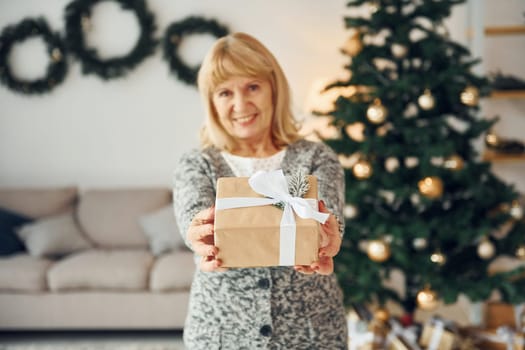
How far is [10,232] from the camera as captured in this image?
302 centimetres

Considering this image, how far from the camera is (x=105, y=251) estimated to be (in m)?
3.04

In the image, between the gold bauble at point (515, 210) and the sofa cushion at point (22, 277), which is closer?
the gold bauble at point (515, 210)

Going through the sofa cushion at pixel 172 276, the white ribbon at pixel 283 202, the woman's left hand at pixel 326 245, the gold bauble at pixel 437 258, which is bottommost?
the sofa cushion at pixel 172 276

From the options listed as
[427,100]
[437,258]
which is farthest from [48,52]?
[437,258]

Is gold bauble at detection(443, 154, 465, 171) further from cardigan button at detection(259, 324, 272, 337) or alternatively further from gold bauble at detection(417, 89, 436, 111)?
cardigan button at detection(259, 324, 272, 337)

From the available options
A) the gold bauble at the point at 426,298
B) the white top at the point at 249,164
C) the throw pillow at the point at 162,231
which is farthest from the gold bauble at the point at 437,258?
the throw pillow at the point at 162,231

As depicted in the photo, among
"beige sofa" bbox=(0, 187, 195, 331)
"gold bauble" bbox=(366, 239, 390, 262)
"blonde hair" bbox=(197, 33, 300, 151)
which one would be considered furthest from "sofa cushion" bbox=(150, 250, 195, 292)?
"blonde hair" bbox=(197, 33, 300, 151)

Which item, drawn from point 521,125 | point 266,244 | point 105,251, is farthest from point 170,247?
point 521,125

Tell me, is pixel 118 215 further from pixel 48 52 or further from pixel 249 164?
pixel 249 164

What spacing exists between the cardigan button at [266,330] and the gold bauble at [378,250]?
117 cm

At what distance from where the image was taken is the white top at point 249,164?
3.73 feet

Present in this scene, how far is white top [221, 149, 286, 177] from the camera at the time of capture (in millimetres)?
1137

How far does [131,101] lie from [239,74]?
2686 mm

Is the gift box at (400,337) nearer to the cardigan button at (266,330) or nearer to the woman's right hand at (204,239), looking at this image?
the cardigan button at (266,330)
